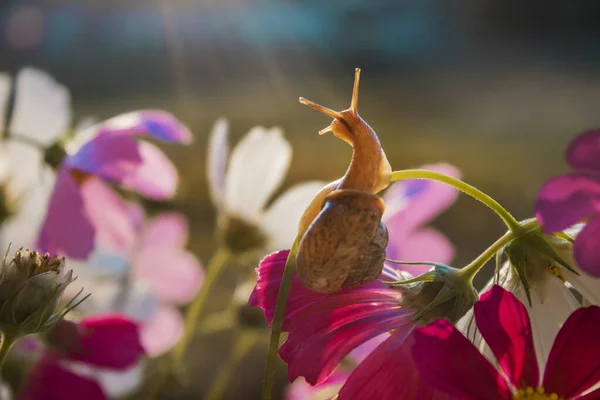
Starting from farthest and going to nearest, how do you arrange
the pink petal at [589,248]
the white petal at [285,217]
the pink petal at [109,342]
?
the white petal at [285,217] < the pink petal at [109,342] < the pink petal at [589,248]

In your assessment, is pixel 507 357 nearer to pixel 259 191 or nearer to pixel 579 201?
pixel 579 201

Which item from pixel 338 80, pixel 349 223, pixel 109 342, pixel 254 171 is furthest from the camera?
pixel 338 80

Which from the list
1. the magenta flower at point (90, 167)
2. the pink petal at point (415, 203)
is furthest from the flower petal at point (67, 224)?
the pink petal at point (415, 203)

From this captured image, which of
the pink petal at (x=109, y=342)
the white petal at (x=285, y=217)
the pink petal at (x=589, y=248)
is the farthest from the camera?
the white petal at (x=285, y=217)

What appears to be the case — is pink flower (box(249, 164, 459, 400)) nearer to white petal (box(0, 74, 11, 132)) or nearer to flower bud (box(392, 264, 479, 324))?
flower bud (box(392, 264, 479, 324))

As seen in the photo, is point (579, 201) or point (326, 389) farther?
point (326, 389)

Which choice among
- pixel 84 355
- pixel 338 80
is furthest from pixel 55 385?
pixel 338 80

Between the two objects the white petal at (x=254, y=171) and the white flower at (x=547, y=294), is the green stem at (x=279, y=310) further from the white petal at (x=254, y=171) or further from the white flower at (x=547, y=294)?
the white petal at (x=254, y=171)
